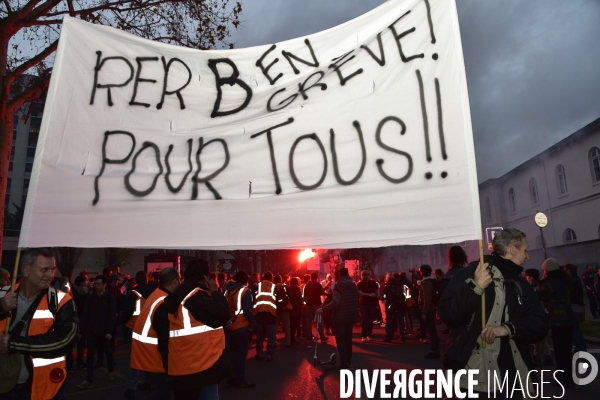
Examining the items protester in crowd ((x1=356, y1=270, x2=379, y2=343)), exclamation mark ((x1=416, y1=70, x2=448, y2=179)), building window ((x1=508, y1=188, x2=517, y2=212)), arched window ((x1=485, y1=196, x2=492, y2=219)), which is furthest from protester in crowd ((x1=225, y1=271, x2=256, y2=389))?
arched window ((x1=485, y1=196, x2=492, y2=219))

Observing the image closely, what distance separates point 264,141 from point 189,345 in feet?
6.05

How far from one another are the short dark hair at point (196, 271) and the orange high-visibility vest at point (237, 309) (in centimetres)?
329

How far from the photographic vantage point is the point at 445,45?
127 inches

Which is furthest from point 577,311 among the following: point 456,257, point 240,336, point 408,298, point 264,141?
point 408,298

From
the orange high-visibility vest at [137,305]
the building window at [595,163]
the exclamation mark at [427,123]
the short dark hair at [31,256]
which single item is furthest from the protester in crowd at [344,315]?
the building window at [595,163]

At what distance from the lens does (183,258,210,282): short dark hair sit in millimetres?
4438

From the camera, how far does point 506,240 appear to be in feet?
11.1

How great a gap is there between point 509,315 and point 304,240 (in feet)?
4.83

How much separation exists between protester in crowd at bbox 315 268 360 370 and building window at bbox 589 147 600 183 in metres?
25.6

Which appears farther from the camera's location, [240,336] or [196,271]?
[240,336]

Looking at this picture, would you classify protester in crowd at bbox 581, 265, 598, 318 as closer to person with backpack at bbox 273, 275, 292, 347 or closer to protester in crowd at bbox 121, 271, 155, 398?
person with backpack at bbox 273, 275, 292, 347

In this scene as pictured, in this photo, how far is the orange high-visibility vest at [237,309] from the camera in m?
7.84

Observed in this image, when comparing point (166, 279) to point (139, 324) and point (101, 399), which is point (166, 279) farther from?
point (101, 399)

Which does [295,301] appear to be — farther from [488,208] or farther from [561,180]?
[488,208]
